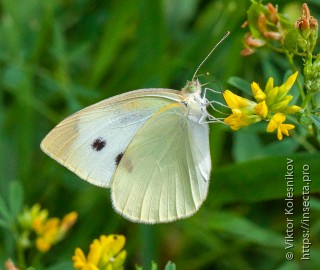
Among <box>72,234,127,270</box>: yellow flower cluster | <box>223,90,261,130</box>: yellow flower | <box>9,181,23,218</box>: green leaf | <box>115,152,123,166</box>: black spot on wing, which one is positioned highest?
<box>223,90,261,130</box>: yellow flower

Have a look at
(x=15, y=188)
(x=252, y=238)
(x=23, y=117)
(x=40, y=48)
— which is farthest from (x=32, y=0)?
(x=252, y=238)

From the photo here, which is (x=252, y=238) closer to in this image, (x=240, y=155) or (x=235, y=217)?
(x=235, y=217)

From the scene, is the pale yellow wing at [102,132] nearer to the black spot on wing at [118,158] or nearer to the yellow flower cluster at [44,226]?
the black spot on wing at [118,158]

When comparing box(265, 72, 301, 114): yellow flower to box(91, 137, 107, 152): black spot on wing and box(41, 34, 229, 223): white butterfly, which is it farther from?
box(91, 137, 107, 152): black spot on wing

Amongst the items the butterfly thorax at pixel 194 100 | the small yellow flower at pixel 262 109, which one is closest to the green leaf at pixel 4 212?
the butterfly thorax at pixel 194 100

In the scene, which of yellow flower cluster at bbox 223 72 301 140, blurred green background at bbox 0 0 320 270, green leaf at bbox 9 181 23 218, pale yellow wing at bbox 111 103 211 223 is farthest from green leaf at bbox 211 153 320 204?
green leaf at bbox 9 181 23 218

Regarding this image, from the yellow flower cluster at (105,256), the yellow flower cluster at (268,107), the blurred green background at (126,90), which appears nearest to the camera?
the yellow flower cluster at (268,107)

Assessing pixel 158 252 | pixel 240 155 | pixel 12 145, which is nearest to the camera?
pixel 240 155
